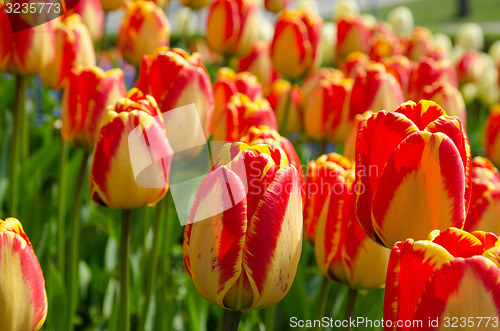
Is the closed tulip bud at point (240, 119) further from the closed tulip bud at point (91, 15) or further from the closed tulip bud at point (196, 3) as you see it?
the closed tulip bud at point (196, 3)

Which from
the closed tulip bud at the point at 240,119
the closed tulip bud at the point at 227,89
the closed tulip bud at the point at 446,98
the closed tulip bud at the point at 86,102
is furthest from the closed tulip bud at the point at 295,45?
the closed tulip bud at the point at 86,102

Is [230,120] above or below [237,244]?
below

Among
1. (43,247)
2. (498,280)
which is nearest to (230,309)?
(498,280)

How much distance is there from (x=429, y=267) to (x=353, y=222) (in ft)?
1.45

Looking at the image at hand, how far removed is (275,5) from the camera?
3.36 m

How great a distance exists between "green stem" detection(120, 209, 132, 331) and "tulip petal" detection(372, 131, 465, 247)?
0.45 meters

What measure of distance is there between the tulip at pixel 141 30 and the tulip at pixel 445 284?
166 cm

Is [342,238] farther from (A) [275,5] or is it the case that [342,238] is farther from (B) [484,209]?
(A) [275,5]

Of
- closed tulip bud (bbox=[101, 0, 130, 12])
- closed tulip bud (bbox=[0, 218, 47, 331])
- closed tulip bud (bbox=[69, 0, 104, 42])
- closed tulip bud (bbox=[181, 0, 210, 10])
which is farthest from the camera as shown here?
closed tulip bud (bbox=[181, 0, 210, 10])

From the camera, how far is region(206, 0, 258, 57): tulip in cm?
236

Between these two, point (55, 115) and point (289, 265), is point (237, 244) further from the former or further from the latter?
point (55, 115)

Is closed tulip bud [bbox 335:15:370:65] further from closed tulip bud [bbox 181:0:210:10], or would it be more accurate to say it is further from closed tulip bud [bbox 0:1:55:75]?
closed tulip bud [bbox 0:1:55:75]

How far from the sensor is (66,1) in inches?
68.4

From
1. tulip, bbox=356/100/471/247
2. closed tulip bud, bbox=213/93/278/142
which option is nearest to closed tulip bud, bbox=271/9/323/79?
closed tulip bud, bbox=213/93/278/142
